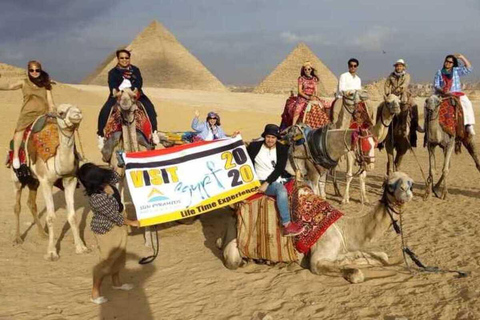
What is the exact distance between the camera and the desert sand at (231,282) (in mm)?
4223

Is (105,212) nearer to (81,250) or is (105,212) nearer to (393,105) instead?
(81,250)

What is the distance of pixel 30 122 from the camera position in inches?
278

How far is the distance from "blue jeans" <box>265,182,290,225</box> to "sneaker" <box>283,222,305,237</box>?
61 mm

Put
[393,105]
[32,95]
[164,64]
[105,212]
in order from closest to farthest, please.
A: [105,212]
[32,95]
[393,105]
[164,64]

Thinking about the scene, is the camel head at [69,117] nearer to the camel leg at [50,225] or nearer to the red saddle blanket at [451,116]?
the camel leg at [50,225]

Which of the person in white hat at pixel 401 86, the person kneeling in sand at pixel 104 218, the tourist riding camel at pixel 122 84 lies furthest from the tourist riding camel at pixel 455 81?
the person kneeling in sand at pixel 104 218

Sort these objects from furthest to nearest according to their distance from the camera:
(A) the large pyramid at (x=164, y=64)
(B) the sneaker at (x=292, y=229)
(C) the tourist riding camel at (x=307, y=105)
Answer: (A) the large pyramid at (x=164, y=64), (C) the tourist riding camel at (x=307, y=105), (B) the sneaker at (x=292, y=229)

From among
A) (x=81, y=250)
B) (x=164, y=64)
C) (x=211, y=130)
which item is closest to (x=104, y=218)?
(x=81, y=250)

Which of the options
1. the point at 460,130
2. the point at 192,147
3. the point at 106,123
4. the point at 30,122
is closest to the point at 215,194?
the point at 192,147

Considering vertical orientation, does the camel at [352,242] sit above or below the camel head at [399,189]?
below

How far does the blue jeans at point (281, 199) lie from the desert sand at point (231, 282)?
2.22 ft

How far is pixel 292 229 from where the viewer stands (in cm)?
493

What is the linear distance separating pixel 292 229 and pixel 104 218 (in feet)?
6.85

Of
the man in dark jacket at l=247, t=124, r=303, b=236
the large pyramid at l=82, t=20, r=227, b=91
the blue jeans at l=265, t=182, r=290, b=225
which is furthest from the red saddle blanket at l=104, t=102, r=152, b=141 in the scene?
the large pyramid at l=82, t=20, r=227, b=91
